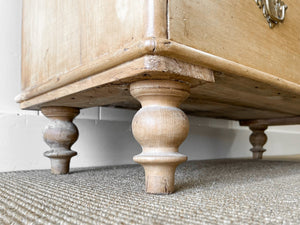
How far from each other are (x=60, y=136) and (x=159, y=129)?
1.26ft

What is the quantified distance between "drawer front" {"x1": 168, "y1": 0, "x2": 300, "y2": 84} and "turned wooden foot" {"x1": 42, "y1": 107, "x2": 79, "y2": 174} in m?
0.43

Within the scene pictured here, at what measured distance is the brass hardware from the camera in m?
0.60

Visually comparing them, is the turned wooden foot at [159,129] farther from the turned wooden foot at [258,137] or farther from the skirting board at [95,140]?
the turned wooden foot at [258,137]

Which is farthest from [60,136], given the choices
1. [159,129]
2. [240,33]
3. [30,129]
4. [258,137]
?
[258,137]

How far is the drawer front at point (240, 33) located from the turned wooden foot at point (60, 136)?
0.43 meters

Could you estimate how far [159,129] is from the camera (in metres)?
0.44

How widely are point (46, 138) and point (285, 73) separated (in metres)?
0.59

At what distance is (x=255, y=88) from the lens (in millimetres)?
619

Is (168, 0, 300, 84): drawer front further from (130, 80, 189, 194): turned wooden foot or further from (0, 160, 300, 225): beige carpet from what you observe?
(0, 160, 300, 225): beige carpet

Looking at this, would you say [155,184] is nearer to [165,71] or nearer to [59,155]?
[165,71]

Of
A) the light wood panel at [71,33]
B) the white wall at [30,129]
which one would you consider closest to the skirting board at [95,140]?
the white wall at [30,129]

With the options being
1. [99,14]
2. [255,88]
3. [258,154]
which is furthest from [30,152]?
[258,154]

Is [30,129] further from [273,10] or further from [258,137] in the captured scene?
[258,137]

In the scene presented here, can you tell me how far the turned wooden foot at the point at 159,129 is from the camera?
1.44 feet
